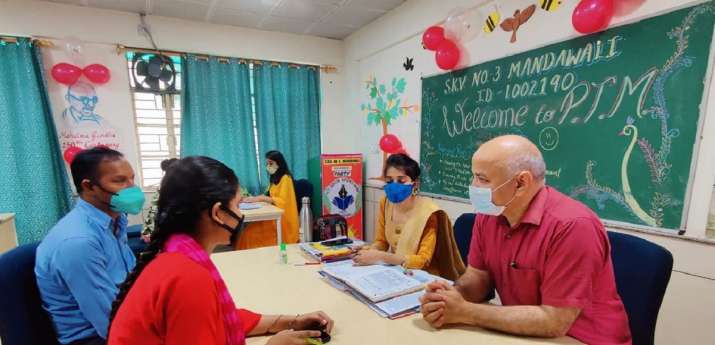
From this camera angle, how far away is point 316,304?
1.23 metres

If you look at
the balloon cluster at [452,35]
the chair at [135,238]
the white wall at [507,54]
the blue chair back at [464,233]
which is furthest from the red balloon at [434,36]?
the chair at [135,238]

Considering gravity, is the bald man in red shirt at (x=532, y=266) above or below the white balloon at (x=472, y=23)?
below

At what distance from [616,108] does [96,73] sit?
4.52 meters

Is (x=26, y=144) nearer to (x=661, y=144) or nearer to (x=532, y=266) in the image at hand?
(x=532, y=266)

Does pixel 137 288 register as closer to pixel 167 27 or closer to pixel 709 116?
pixel 709 116

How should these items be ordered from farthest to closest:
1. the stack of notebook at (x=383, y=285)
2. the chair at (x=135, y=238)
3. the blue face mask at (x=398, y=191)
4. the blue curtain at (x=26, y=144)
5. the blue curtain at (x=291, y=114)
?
the blue curtain at (x=291, y=114), the blue curtain at (x=26, y=144), the chair at (x=135, y=238), the blue face mask at (x=398, y=191), the stack of notebook at (x=383, y=285)

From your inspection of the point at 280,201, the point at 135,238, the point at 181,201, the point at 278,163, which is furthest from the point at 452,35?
the point at 135,238

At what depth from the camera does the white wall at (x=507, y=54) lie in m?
1.60

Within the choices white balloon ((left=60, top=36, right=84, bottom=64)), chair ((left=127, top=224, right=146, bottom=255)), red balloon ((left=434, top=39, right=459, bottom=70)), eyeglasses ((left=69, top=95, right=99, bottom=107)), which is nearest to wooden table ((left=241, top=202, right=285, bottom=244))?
chair ((left=127, top=224, right=146, bottom=255))

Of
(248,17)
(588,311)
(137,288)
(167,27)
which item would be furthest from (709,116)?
(167,27)

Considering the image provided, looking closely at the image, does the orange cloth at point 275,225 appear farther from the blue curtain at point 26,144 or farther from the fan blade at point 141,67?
the blue curtain at point 26,144

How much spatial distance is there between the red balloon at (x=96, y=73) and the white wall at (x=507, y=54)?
2.81 metres

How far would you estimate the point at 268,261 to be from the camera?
1.71 meters

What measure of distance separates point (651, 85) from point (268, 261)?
7.21ft
